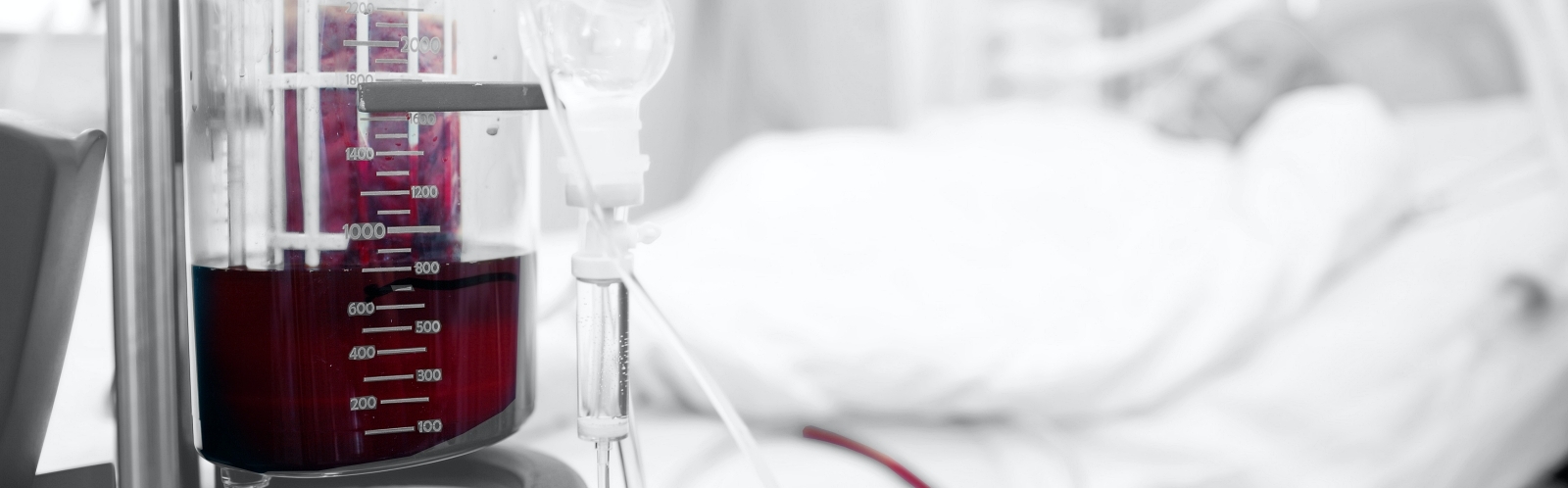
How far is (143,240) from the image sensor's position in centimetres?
31

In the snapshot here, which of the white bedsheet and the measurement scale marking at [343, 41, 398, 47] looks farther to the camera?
the white bedsheet

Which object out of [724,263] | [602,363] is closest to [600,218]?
[602,363]

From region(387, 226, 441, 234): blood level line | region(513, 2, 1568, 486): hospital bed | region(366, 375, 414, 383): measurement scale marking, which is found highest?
region(387, 226, 441, 234): blood level line

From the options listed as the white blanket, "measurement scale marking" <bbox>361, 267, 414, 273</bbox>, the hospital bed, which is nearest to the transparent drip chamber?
"measurement scale marking" <bbox>361, 267, 414, 273</bbox>

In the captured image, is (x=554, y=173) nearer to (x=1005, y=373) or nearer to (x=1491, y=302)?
(x=1005, y=373)

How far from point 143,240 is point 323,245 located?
5 cm

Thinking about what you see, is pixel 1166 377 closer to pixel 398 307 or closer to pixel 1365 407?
pixel 1365 407

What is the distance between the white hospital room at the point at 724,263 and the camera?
32cm

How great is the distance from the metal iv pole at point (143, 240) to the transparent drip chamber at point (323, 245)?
0.02 m

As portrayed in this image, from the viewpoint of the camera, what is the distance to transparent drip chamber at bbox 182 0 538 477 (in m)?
0.33

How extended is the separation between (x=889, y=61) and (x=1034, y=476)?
166 cm

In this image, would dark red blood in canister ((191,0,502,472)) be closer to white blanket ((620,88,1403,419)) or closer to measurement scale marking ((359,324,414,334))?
measurement scale marking ((359,324,414,334))

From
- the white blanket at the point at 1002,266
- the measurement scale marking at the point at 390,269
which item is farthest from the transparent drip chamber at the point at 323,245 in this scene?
the white blanket at the point at 1002,266

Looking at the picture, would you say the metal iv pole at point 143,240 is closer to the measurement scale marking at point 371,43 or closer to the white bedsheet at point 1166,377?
the measurement scale marking at point 371,43
